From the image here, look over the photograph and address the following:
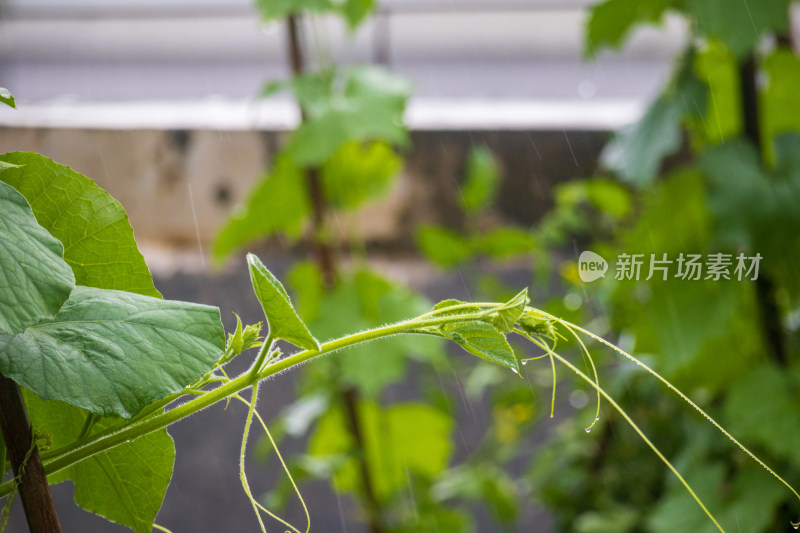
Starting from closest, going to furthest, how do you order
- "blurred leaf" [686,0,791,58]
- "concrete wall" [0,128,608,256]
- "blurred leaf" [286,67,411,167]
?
1. "blurred leaf" [686,0,791,58]
2. "blurred leaf" [286,67,411,167]
3. "concrete wall" [0,128,608,256]

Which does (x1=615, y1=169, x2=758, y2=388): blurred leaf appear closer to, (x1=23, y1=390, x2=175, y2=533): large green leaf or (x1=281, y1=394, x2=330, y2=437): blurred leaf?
(x1=281, y1=394, x2=330, y2=437): blurred leaf

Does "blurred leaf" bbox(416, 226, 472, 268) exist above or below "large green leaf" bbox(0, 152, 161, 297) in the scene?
below

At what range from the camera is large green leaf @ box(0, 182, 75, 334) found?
15 centimetres

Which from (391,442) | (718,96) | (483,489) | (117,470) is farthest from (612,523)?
(117,470)

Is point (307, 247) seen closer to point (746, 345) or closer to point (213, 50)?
point (213, 50)

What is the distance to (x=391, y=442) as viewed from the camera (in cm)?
85

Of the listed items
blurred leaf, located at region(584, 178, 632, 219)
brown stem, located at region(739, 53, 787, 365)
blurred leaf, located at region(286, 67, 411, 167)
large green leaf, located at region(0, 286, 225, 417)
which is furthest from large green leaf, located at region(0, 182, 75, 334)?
blurred leaf, located at region(584, 178, 632, 219)

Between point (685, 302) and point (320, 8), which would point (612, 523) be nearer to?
point (685, 302)

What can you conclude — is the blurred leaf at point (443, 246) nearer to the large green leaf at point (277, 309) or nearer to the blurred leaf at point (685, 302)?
the blurred leaf at point (685, 302)

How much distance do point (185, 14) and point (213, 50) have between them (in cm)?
9

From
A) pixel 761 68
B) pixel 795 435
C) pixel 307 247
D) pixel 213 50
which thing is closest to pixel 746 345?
pixel 795 435

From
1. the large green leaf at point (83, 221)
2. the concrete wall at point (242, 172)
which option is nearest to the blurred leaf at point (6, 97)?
the large green leaf at point (83, 221)

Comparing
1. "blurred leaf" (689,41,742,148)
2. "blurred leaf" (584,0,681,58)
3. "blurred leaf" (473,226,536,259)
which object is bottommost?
"blurred leaf" (473,226,536,259)

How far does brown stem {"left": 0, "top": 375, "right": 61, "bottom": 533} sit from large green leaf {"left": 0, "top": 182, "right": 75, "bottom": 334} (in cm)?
2
